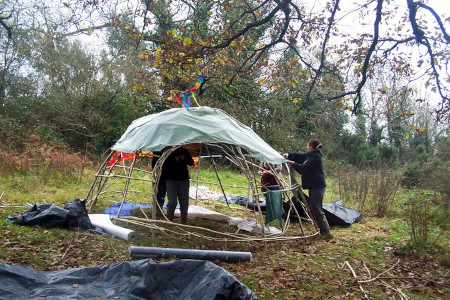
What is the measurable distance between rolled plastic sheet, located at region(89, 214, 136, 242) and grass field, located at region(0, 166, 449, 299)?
11cm

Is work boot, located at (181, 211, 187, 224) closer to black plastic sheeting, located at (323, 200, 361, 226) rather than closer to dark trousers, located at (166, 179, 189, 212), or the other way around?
dark trousers, located at (166, 179, 189, 212)

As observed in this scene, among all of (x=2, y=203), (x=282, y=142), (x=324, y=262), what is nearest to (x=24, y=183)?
(x=2, y=203)

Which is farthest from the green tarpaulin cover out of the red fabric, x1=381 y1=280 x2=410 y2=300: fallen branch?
x1=381 y1=280 x2=410 y2=300: fallen branch

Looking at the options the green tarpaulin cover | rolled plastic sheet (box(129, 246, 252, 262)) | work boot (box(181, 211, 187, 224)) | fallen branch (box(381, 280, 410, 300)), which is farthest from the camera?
work boot (box(181, 211, 187, 224))

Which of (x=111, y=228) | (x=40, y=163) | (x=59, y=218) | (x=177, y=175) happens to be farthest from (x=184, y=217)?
(x=40, y=163)

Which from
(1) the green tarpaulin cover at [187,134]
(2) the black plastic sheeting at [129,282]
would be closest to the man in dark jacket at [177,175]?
(1) the green tarpaulin cover at [187,134]

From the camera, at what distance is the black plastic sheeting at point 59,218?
542 cm

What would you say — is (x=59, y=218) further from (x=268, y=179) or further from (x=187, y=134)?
(x=268, y=179)

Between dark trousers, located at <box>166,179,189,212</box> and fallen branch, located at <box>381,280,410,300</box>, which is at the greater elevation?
dark trousers, located at <box>166,179,189,212</box>

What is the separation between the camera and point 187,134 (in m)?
5.47

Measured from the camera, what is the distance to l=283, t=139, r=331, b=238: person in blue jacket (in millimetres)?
6148

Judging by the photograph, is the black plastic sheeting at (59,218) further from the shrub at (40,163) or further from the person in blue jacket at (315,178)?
the shrub at (40,163)

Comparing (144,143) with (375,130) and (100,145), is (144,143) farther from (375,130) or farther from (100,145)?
(375,130)

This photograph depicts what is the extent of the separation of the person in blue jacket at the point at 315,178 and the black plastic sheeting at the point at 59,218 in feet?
10.3
